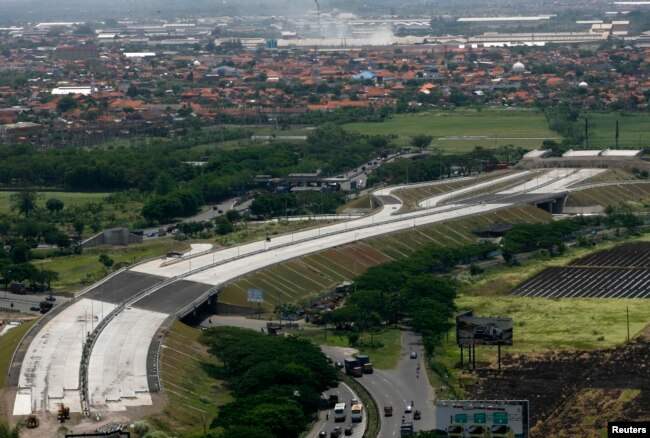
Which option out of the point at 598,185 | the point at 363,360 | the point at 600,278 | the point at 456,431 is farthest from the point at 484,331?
the point at 598,185

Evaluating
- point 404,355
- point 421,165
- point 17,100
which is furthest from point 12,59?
point 404,355

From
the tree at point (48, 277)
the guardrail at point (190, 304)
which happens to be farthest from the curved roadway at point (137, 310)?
the tree at point (48, 277)

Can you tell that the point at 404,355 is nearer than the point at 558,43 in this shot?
Yes

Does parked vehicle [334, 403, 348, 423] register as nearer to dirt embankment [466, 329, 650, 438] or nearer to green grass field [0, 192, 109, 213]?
dirt embankment [466, 329, 650, 438]

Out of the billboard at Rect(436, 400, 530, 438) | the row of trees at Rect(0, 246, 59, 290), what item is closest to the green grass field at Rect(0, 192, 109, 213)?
the row of trees at Rect(0, 246, 59, 290)

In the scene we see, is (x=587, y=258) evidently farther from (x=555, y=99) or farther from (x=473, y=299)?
(x=555, y=99)

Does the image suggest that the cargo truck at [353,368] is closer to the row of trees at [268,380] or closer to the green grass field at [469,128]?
the row of trees at [268,380]
